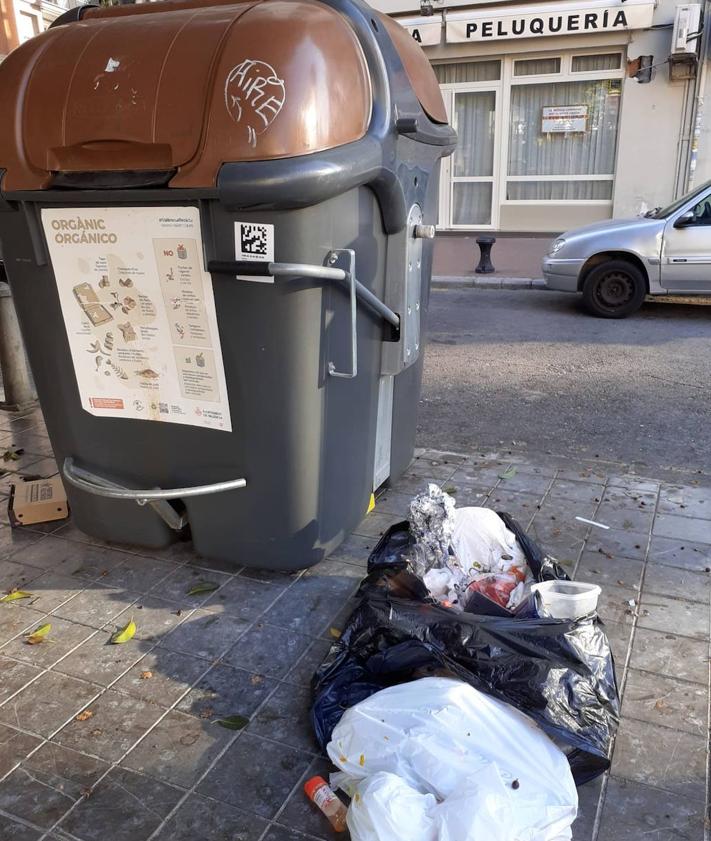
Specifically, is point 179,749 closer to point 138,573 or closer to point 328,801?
point 328,801

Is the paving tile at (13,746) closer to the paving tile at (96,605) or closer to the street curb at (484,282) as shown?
the paving tile at (96,605)

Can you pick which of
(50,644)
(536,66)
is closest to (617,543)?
(50,644)

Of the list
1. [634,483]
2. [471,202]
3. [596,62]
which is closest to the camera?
[634,483]

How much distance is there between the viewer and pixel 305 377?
2865mm

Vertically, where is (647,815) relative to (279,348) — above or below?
below

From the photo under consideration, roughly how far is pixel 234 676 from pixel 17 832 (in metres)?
0.80

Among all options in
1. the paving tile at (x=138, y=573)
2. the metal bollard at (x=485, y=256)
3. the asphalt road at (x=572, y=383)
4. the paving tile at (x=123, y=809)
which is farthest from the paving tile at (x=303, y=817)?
the metal bollard at (x=485, y=256)

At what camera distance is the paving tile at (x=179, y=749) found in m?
2.23

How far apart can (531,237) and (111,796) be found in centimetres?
1436

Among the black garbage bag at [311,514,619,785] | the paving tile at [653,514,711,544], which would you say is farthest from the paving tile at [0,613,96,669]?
the paving tile at [653,514,711,544]

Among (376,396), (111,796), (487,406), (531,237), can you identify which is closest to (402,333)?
(376,396)

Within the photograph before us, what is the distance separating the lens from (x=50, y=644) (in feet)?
9.30

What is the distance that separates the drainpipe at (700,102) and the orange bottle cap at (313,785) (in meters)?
13.9

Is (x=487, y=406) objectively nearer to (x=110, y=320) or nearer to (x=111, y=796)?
(x=110, y=320)
